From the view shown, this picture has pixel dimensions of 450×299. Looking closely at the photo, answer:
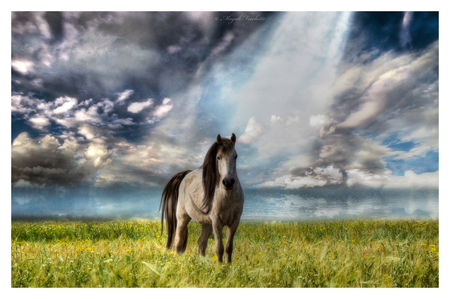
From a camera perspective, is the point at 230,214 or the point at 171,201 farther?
the point at 171,201

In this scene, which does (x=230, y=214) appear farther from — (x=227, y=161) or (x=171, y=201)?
(x=171, y=201)

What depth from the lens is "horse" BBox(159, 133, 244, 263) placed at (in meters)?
4.25

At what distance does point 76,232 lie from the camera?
7391 millimetres

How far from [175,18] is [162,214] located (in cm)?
431

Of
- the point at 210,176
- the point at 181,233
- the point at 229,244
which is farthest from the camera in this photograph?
the point at 181,233

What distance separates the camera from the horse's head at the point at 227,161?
4035mm

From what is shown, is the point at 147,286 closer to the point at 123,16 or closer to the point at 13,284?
the point at 13,284

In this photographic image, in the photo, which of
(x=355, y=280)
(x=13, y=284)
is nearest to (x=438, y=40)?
(x=355, y=280)

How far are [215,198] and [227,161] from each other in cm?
82

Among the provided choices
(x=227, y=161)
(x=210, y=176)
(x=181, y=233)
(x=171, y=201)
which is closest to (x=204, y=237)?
(x=181, y=233)

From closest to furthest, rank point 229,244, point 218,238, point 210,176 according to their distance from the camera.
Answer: point 218,238
point 229,244
point 210,176

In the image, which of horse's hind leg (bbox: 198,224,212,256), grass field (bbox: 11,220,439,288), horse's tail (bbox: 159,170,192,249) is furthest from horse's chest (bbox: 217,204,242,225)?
horse's tail (bbox: 159,170,192,249)

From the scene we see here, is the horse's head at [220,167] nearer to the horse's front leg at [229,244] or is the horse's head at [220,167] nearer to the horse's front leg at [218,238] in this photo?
the horse's front leg at [218,238]

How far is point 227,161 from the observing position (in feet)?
13.5
